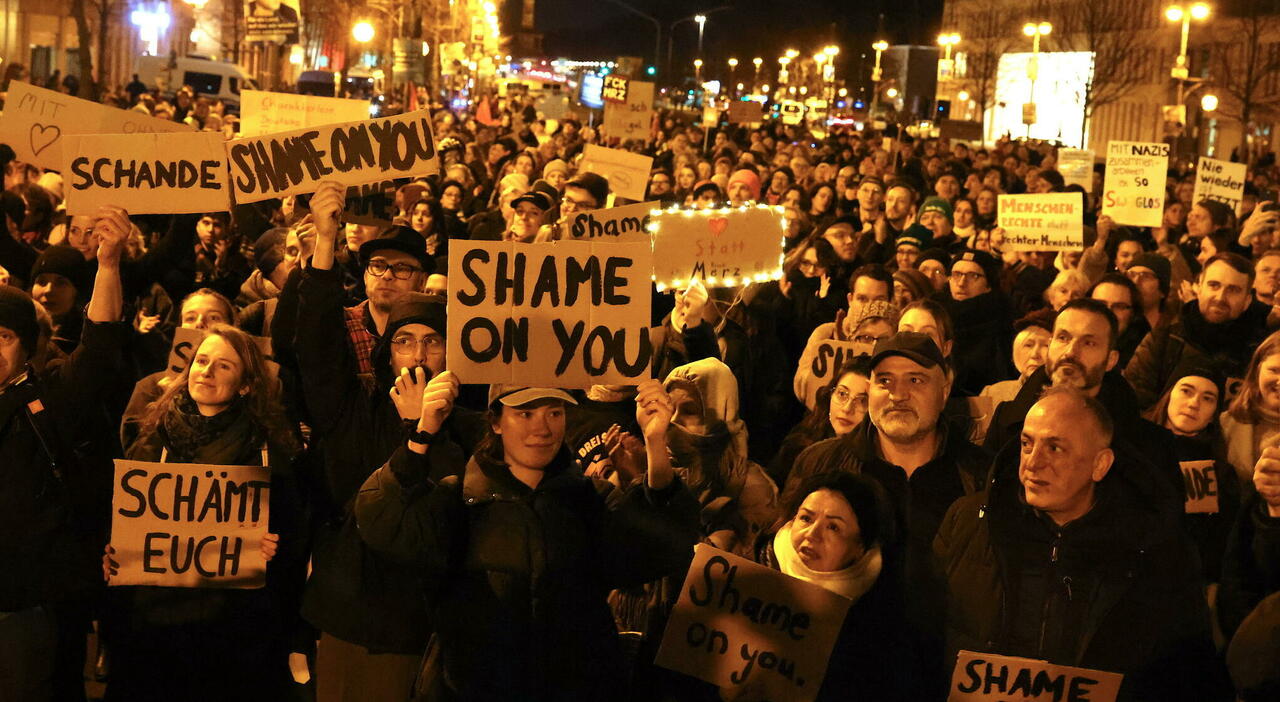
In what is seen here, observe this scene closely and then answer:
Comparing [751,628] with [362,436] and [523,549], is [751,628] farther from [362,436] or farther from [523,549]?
[362,436]

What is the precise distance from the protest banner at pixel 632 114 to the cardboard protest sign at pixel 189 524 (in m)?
13.7

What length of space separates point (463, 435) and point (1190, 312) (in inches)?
174

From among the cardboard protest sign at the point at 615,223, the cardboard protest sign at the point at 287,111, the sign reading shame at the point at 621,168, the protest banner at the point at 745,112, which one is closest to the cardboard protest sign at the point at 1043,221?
the sign reading shame at the point at 621,168

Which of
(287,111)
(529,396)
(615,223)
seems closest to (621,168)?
(287,111)

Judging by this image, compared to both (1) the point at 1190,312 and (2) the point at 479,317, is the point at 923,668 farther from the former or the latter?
(1) the point at 1190,312

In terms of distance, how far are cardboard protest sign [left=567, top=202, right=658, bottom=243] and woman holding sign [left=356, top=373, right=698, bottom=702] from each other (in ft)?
13.7

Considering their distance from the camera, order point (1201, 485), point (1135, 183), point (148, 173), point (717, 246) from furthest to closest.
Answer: point (1135, 183)
point (717, 246)
point (148, 173)
point (1201, 485)

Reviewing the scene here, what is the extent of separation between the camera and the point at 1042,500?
4344 mm

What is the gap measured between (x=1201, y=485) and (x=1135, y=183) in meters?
8.29

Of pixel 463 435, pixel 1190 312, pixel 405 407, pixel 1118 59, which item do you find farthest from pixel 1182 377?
pixel 1118 59

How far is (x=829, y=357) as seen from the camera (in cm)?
723

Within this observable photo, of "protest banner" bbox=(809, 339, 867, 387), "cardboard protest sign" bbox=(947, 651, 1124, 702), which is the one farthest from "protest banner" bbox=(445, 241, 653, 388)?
"protest banner" bbox=(809, 339, 867, 387)

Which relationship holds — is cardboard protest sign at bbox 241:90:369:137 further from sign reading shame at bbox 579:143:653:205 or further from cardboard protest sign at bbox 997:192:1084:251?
cardboard protest sign at bbox 997:192:1084:251

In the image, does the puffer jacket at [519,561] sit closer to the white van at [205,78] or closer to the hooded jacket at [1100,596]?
the hooded jacket at [1100,596]
